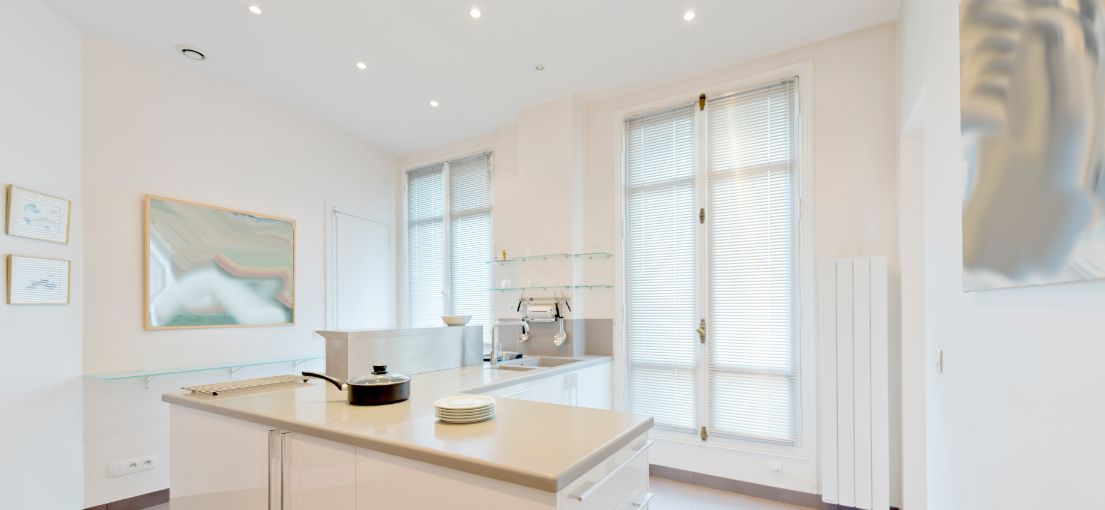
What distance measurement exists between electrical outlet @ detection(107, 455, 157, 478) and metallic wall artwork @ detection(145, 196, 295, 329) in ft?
2.79

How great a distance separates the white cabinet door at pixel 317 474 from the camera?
1519 millimetres

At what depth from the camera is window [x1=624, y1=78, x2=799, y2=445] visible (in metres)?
3.18

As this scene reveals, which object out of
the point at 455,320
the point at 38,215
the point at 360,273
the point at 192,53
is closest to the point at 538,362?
the point at 455,320

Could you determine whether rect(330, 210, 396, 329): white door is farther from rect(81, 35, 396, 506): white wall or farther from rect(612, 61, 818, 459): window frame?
rect(612, 61, 818, 459): window frame

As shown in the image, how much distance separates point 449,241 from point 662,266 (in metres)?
2.36

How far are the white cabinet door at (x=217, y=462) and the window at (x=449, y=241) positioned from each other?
Answer: 2.74 meters

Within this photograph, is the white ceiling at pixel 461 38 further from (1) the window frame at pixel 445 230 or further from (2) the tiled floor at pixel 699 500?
(2) the tiled floor at pixel 699 500

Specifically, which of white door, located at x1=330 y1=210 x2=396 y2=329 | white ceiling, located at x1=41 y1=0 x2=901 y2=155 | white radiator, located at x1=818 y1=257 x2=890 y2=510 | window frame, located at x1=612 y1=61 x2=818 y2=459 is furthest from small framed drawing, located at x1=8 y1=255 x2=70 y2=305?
white radiator, located at x1=818 y1=257 x2=890 y2=510

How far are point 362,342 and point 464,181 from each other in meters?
2.71

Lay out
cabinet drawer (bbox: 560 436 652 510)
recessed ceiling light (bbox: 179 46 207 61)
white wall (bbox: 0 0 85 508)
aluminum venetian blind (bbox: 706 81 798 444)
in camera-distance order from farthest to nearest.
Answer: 1. recessed ceiling light (bbox: 179 46 207 61)
2. aluminum venetian blind (bbox: 706 81 798 444)
3. white wall (bbox: 0 0 85 508)
4. cabinet drawer (bbox: 560 436 652 510)

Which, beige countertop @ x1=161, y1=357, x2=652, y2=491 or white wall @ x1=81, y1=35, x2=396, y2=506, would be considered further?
white wall @ x1=81, y1=35, x2=396, y2=506

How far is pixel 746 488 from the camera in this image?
318 centimetres

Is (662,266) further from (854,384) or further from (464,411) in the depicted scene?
(464,411)

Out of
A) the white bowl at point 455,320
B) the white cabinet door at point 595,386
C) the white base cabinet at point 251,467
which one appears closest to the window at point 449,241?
the white bowl at point 455,320
